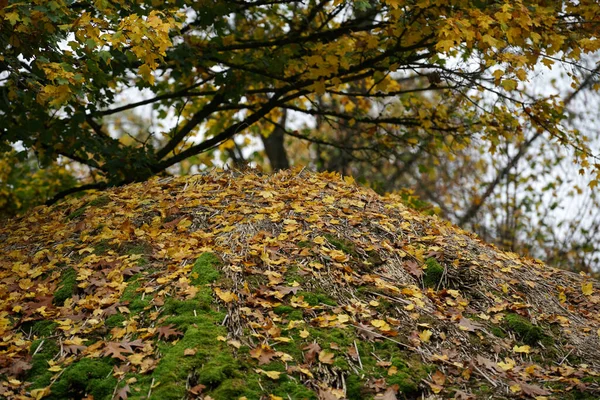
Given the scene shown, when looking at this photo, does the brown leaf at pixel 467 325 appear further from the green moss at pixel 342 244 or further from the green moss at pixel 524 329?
the green moss at pixel 342 244

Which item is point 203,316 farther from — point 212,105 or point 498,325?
point 212,105

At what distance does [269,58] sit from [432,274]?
3.28m

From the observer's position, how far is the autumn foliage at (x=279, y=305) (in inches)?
127

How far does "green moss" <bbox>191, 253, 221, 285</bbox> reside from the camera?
388 centimetres

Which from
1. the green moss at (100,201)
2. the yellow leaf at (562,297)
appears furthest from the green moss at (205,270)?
the yellow leaf at (562,297)

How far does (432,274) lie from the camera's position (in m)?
4.32

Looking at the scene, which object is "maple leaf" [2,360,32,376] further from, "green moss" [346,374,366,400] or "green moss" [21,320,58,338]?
"green moss" [346,374,366,400]

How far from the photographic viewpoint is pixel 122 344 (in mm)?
3377

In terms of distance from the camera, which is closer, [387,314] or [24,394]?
[24,394]

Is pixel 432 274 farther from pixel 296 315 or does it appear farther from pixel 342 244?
pixel 296 315

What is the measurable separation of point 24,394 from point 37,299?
0.91 m

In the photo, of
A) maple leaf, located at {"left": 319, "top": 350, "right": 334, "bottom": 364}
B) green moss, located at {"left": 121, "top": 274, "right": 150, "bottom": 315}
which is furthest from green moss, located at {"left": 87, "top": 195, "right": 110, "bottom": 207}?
maple leaf, located at {"left": 319, "top": 350, "right": 334, "bottom": 364}

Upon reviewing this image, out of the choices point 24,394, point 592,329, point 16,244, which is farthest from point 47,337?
point 592,329

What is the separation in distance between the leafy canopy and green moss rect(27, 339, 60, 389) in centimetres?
145
